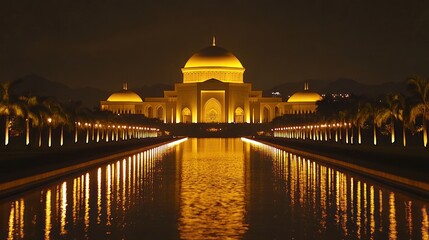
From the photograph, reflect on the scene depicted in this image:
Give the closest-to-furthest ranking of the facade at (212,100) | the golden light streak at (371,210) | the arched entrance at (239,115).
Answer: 1. the golden light streak at (371,210)
2. the facade at (212,100)
3. the arched entrance at (239,115)

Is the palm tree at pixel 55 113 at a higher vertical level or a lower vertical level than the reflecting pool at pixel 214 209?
higher

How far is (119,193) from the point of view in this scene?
1647cm

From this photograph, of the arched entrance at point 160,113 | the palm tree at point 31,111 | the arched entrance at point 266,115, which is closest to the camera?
the palm tree at point 31,111

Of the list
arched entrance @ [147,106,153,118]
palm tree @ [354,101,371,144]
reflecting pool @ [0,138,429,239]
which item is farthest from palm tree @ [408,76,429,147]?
arched entrance @ [147,106,153,118]

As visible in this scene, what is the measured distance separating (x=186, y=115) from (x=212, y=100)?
505 cm

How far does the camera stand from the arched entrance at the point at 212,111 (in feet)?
421

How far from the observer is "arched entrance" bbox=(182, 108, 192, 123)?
12731 centimetres

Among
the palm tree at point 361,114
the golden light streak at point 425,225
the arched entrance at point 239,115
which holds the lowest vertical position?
the golden light streak at point 425,225

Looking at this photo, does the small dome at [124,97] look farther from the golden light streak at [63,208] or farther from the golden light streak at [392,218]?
the golden light streak at [392,218]

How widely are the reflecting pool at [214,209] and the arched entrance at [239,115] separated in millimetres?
106295

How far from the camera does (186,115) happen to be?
128 m

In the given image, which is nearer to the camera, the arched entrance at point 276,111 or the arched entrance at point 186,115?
the arched entrance at point 186,115

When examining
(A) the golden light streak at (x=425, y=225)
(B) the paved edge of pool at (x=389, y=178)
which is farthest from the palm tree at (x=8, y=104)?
(A) the golden light streak at (x=425, y=225)

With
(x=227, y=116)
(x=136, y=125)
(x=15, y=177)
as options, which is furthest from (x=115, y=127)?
(x=15, y=177)
